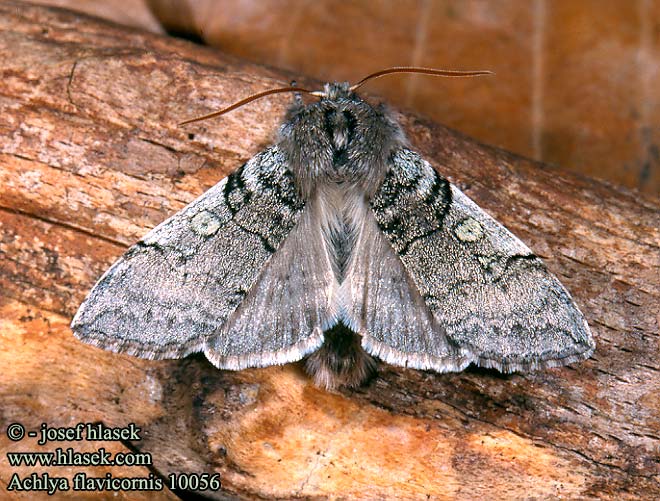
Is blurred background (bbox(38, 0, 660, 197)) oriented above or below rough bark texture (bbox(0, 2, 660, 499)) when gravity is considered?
above

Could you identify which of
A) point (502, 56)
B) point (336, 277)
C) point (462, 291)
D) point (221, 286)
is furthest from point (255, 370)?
point (502, 56)

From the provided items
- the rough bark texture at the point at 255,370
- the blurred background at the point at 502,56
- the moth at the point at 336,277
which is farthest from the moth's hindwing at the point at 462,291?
the blurred background at the point at 502,56

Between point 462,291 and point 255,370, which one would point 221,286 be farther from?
point 462,291

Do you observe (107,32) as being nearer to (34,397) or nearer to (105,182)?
(105,182)

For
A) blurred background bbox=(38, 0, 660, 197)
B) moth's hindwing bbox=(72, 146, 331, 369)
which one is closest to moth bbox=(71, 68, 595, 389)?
moth's hindwing bbox=(72, 146, 331, 369)

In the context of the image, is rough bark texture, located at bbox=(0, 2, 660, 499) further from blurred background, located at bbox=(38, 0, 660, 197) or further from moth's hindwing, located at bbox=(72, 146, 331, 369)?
blurred background, located at bbox=(38, 0, 660, 197)
